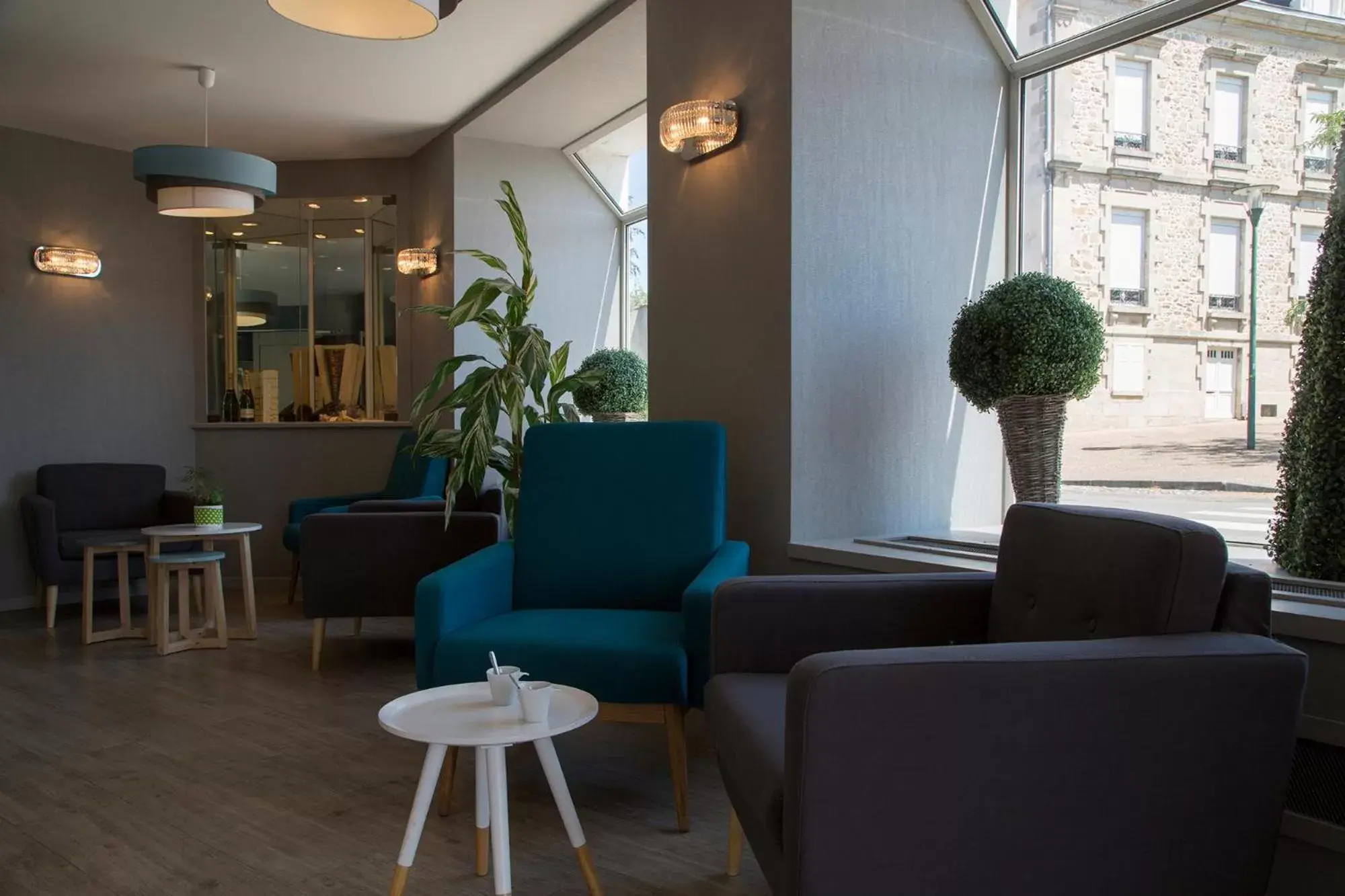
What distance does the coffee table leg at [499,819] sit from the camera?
5.96ft

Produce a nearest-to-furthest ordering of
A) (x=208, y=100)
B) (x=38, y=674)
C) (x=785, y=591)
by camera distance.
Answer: (x=785, y=591) < (x=38, y=674) < (x=208, y=100)

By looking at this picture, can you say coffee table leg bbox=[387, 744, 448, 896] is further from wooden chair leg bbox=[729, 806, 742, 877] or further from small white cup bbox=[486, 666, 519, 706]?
wooden chair leg bbox=[729, 806, 742, 877]

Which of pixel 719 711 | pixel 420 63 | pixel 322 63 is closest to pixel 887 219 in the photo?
pixel 719 711

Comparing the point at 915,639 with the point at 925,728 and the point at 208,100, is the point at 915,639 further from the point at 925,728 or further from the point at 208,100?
the point at 208,100

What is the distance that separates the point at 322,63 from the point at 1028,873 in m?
4.99

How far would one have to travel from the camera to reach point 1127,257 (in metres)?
3.29

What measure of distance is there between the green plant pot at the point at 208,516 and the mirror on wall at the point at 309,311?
2203 mm

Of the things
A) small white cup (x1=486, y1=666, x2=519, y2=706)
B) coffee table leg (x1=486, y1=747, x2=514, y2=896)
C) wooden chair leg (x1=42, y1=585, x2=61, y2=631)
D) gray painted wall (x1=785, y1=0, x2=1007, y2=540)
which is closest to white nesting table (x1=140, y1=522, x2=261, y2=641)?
wooden chair leg (x1=42, y1=585, x2=61, y2=631)

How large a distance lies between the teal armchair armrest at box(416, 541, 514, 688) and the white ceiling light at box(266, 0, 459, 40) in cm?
144

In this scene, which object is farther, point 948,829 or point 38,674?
point 38,674

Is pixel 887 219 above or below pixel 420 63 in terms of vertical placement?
below

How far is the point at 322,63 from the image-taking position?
503 cm

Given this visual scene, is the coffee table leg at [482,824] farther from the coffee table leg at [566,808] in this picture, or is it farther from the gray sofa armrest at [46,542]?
the gray sofa armrest at [46,542]

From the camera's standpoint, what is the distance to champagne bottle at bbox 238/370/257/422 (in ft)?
22.8
